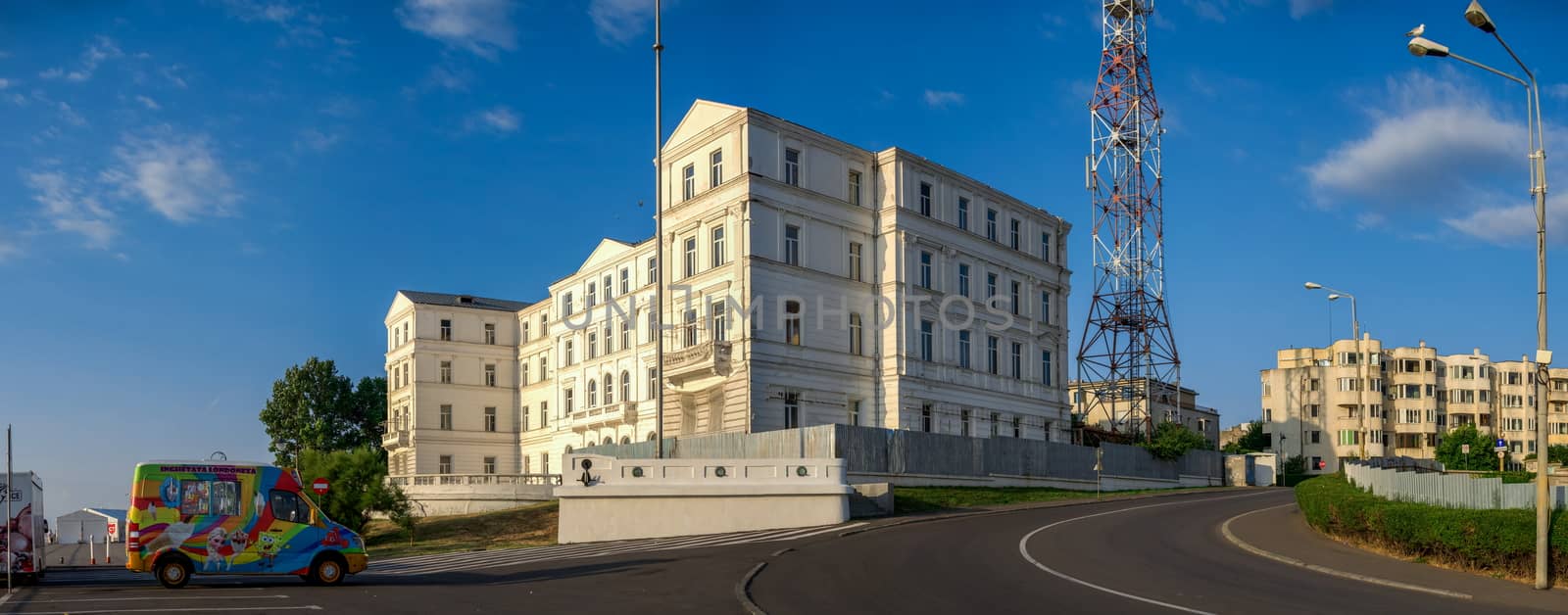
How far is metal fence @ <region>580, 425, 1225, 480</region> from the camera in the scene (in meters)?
46.1

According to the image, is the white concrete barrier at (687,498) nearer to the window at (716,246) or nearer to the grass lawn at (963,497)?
the grass lawn at (963,497)

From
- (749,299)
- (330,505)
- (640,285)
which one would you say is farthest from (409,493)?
(749,299)

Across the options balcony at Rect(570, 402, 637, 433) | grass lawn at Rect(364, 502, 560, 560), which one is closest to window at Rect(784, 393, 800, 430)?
grass lawn at Rect(364, 502, 560, 560)

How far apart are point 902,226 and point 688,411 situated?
13.1 m

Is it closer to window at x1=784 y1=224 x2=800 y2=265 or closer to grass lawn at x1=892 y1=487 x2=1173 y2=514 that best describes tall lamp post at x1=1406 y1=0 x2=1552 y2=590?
grass lawn at x1=892 y1=487 x2=1173 y2=514

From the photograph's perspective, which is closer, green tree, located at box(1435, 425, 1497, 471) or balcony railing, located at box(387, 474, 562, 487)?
balcony railing, located at box(387, 474, 562, 487)

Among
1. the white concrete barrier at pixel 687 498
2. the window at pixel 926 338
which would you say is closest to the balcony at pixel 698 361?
the window at pixel 926 338

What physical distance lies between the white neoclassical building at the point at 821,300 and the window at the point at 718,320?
0.28 ft

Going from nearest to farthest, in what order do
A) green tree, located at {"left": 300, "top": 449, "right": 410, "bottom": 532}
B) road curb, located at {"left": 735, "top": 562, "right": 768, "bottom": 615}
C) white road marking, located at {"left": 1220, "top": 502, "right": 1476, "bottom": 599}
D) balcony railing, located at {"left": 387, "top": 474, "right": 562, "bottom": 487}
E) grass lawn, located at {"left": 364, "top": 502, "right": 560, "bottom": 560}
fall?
road curb, located at {"left": 735, "top": 562, "right": 768, "bottom": 615} < white road marking, located at {"left": 1220, "top": 502, "right": 1476, "bottom": 599} < grass lawn, located at {"left": 364, "top": 502, "right": 560, "bottom": 560} < green tree, located at {"left": 300, "top": 449, "right": 410, "bottom": 532} < balcony railing, located at {"left": 387, "top": 474, "right": 562, "bottom": 487}

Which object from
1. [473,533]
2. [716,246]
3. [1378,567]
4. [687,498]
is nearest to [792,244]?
[716,246]

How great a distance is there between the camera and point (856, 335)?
2280 inches

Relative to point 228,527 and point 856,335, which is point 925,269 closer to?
point 856,335

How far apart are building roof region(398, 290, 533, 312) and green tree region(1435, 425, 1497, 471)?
7591 cm

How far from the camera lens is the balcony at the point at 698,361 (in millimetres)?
52688
